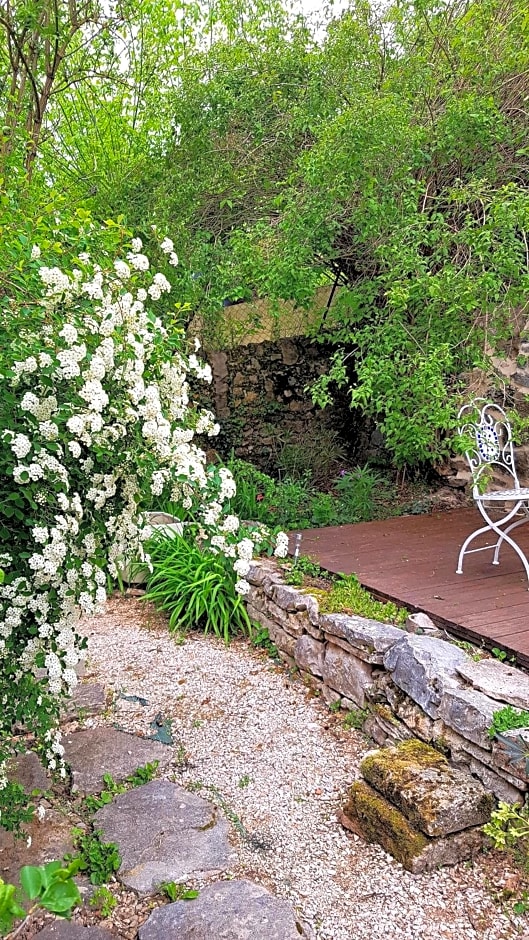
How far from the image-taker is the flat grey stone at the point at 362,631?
111 inches

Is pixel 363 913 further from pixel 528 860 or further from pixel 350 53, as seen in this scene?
pixel 350 53

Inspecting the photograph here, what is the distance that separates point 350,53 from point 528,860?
437cm

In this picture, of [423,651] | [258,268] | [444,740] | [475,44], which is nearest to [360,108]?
[475,44]

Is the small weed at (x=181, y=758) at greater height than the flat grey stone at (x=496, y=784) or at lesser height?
lesser

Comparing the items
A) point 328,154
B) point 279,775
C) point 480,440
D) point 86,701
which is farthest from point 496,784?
point 328,154

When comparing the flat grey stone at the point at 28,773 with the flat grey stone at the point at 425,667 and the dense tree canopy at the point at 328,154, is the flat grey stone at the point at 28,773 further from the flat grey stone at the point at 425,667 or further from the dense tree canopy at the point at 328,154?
the dense tree canopy at the point at 328,154

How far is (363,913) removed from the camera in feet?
6.27

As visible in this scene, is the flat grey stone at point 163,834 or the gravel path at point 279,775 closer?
the gravel path at point 279,775

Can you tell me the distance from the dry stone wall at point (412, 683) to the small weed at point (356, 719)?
0.05 ft

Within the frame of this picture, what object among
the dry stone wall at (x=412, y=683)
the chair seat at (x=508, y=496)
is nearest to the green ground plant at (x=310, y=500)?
the dry stone wall at (x=412, y=683)

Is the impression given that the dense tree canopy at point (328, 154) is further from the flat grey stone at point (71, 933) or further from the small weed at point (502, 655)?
the flat grey stone at point (71, 933)

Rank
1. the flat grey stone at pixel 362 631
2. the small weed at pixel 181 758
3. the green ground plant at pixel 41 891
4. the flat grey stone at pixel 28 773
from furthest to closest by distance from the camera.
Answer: the flat grey stone at pixel 362 631 → the small weed at pixel 181 758 → the flat grey stone at pixel 28 773 → the green ground plant at pixel 41 891

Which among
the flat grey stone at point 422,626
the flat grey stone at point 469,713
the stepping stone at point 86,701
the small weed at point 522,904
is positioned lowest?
the stepping stone at point 86,701

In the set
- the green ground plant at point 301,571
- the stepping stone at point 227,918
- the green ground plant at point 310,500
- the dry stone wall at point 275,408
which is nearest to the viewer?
the stepping stone at point 227,918
